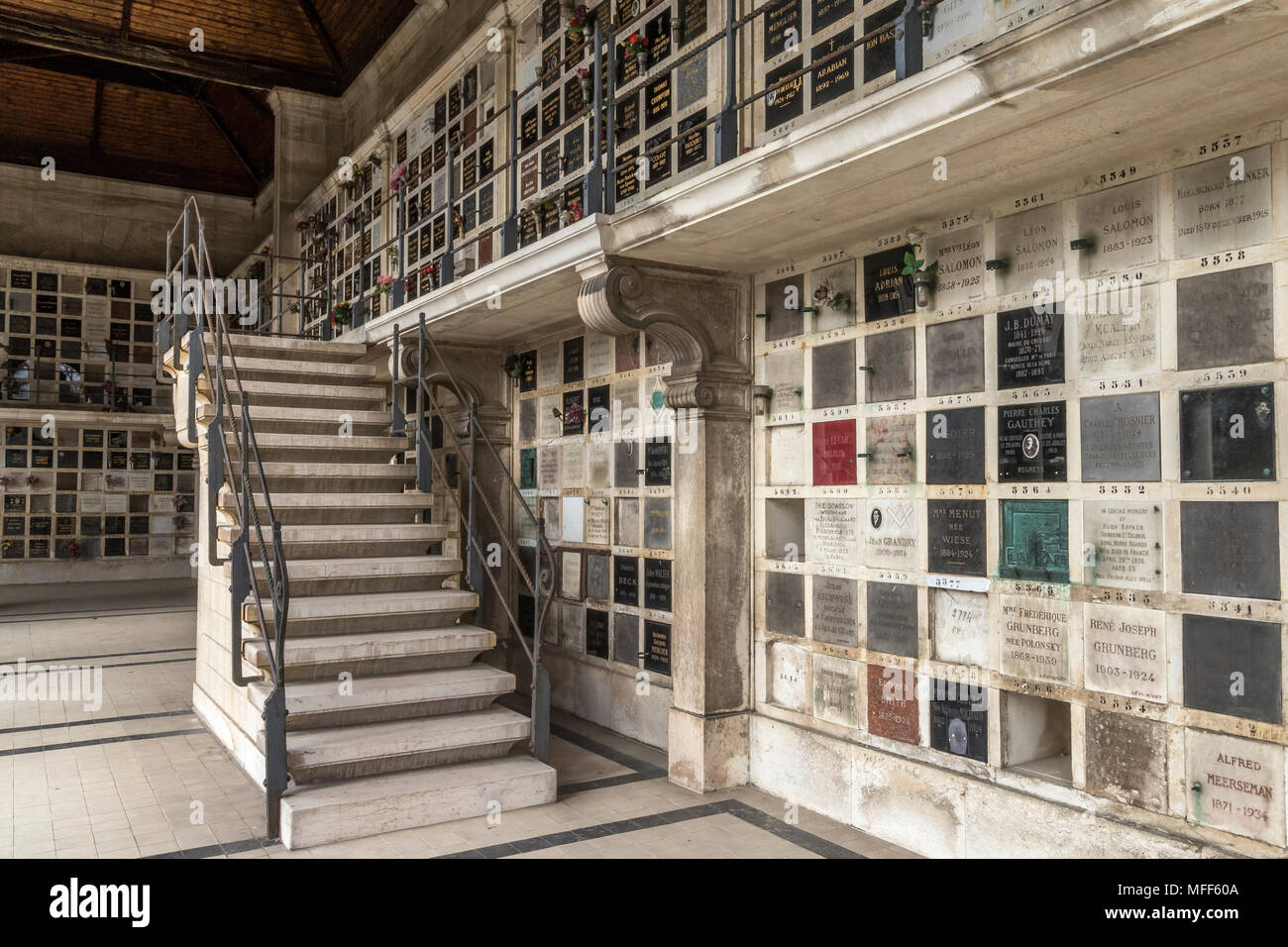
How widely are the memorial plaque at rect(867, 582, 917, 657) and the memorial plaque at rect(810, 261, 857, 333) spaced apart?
1.09 m

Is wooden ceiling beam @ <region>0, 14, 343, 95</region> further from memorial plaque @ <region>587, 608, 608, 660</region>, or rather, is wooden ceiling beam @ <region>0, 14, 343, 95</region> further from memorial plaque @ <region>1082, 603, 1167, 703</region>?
memorial plaque @ <region>1082, 603, 1167, 703</region>

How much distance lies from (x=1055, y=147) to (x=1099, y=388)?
2.44 feet

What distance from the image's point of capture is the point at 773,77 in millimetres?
3994

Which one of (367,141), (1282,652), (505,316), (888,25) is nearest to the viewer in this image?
(1282,652)

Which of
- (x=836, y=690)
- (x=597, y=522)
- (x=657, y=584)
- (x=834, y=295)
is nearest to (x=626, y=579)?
(x=657, y=584)

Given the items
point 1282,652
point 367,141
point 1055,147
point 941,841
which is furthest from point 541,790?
point 367,141

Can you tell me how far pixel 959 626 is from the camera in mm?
3416

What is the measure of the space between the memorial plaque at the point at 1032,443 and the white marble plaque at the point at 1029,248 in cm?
42

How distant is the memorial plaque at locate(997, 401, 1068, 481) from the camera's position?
10.1ft

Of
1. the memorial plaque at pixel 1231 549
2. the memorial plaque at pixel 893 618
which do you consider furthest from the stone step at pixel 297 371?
the memorial plaque at pixel 1231 549

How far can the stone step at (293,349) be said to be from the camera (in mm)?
6555

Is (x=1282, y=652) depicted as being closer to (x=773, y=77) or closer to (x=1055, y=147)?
(x=1055, y=147)

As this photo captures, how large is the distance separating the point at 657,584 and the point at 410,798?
170 centimetres

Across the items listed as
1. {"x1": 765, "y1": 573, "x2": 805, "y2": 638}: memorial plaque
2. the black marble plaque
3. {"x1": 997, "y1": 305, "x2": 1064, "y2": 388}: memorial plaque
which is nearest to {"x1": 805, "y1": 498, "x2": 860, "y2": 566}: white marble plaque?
{"x1": 765, "y1": 573, "x2": 805, "y2": 638}: memorial plaque
